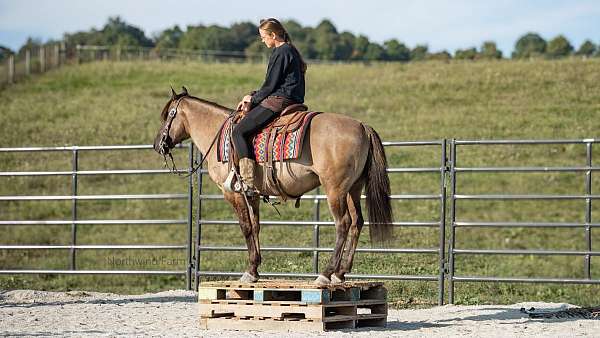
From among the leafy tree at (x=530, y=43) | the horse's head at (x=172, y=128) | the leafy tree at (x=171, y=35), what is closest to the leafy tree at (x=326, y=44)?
the leafy tree at (x=171, y=35)

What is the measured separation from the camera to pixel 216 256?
51.0ft

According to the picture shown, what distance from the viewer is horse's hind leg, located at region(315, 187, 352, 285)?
803 centimetres

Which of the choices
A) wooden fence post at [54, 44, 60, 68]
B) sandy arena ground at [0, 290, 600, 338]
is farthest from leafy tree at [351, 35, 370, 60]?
sandy arena ground at [0, 290, 600, 338]

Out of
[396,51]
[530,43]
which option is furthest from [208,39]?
[530,43]

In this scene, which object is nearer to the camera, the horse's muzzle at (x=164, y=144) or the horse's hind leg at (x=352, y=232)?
the horse's hind leg at (x=352, y=232)

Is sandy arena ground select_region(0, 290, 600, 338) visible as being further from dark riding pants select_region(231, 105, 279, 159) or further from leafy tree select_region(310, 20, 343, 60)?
leafy tree select_region(310, 20, 343, 60)

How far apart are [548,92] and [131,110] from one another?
1294cm

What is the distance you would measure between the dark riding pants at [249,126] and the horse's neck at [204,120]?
1.83ft

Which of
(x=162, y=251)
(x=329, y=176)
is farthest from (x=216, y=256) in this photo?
(x=329, y=176)

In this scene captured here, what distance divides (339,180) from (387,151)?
1444 cm

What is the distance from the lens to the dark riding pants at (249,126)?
8.22m

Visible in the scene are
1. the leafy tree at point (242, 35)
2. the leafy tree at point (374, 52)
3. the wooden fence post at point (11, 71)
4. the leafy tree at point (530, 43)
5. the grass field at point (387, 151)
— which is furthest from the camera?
the leafy tree at point (530, 43)

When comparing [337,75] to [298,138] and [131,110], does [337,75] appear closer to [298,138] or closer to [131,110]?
[131,110]

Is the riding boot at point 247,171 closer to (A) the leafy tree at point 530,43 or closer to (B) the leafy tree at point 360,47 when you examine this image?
(B) the leafy tree at point 360,47
